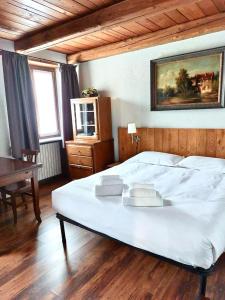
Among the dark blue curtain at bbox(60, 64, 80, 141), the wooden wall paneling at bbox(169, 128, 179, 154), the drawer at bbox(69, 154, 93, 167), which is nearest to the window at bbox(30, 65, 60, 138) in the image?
the dark blue curtain at bbox(60, 64, 80, 141)

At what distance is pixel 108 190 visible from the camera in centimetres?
194

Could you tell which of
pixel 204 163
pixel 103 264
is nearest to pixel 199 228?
pixel 103 264

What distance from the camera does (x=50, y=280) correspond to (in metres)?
1.77

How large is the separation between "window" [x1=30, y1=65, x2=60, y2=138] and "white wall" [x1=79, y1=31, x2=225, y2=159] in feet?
2.09

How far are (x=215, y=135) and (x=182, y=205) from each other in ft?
5.64

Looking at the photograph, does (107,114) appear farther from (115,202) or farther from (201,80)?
(115,202)

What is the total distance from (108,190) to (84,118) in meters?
2.26

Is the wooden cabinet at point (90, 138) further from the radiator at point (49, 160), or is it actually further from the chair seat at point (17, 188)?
the chair seat at point (17, 188)

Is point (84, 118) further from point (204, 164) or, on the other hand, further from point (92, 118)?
point (204, 164)

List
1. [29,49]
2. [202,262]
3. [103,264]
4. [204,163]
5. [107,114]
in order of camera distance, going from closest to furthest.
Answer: [202,262]
[103,264]
[204,163]
[29,49]
[107,114]

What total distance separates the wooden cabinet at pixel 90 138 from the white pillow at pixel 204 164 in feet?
4.69

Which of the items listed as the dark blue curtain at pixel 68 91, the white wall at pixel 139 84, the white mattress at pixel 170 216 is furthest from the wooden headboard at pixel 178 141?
the dark blue curtain at pixel 68 91

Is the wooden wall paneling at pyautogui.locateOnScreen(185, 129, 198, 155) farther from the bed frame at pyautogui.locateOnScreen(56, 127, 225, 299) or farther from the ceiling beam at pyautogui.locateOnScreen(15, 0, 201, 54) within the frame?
the ceiling beam at pyautogui.locateOnScreen(15, 0, 201, 54)

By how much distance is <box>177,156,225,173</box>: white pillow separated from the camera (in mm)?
2623
